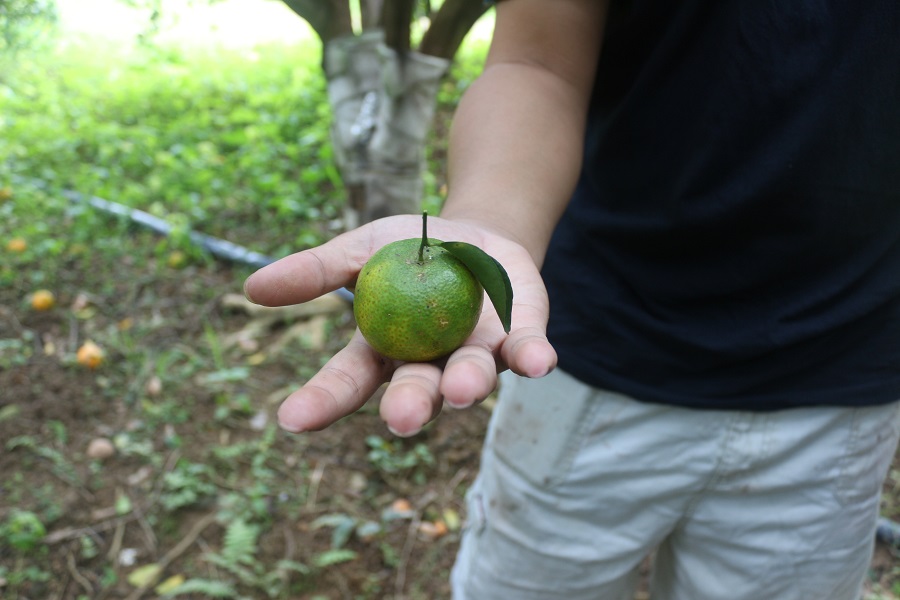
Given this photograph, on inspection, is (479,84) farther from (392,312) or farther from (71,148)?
(71,148)

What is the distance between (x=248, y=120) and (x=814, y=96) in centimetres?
656

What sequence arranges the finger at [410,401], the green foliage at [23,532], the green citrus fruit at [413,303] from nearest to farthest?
1. the finger at [410,401]
2. the green citrus fruit at [413,303]
3. the green foliage at [23,532]

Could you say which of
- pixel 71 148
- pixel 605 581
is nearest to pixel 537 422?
pixel 605 581

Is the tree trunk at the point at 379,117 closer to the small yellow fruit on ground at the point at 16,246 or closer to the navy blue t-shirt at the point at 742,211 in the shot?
the navy blue t-shirt at the point at 742,211

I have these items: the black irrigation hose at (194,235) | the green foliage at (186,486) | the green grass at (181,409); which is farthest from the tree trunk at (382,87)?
the green foliage at (186,486)

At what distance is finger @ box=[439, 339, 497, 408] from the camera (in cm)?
120

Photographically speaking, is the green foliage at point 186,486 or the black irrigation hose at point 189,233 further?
the black irrigation hose at point 189,233

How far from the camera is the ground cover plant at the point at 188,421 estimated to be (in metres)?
3.00

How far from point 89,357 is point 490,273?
11.0 feet

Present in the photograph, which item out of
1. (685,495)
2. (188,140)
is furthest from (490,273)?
(188,140)

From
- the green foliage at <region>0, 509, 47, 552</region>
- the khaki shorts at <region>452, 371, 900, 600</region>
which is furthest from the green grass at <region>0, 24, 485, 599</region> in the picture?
the khaki shorts at <region>452, 371, 900, 600</region>

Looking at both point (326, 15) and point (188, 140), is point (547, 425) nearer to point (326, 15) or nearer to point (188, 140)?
point (326, 15)

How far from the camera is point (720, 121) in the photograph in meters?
1.63

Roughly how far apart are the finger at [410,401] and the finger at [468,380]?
3 centimetres
